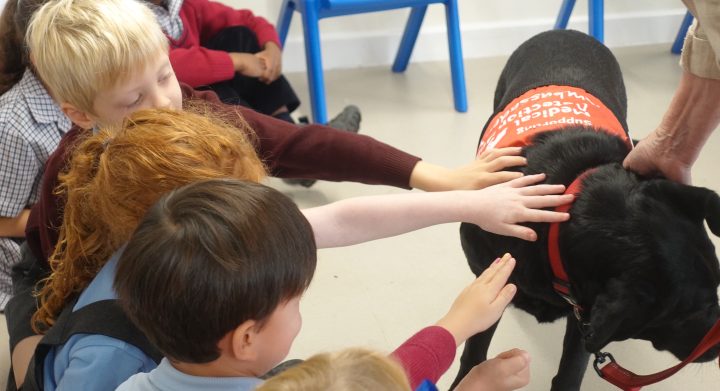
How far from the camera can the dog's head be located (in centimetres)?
112

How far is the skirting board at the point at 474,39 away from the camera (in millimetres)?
3443

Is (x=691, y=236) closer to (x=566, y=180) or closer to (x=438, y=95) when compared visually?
(x=566, y=180)

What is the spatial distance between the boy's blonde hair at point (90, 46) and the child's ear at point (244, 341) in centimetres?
64

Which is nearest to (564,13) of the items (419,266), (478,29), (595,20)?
(595,20)

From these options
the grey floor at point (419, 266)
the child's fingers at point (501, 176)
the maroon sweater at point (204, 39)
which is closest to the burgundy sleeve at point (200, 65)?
the maroon sweater at point (204, 39)

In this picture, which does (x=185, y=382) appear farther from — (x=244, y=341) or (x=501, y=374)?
(x=501, y=374)

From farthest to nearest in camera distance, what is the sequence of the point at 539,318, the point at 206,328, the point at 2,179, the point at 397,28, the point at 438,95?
the point at 397,28
the point at 438,95
the point at 2,179
the point at 539,318
the point at 206,328

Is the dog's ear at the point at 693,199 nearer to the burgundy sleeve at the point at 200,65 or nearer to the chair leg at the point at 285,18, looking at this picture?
the burgundy sleeve at the point at 200,65

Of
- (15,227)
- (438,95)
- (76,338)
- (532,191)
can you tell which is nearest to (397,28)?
(438,95)

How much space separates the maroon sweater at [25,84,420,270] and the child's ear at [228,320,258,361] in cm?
60

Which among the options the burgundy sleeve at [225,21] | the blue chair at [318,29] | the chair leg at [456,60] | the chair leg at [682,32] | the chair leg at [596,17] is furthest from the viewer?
the chair leg at [682,32]

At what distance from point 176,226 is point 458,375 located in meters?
0.89

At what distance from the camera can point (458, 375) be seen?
63.1 inches

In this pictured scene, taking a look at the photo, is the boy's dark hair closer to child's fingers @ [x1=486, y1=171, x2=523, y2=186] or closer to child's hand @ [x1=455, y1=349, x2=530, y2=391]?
child's hand @ [x1=455, y1=349, x2=530, y2=391]
